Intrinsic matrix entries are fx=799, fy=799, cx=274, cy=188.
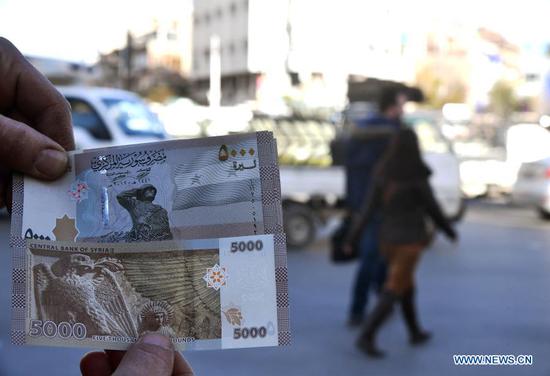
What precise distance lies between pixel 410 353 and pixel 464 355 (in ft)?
3.65

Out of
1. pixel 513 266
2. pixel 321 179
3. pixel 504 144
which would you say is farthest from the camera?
pixel 504 144

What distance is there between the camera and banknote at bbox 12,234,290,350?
105 centimetres

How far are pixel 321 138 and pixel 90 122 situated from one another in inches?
132

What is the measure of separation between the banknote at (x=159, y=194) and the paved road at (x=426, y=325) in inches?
98.1

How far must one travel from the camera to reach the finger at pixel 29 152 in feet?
3.65

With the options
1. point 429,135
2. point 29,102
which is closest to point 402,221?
point 29,102

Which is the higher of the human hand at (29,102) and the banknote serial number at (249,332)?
the human hand at (29,102)

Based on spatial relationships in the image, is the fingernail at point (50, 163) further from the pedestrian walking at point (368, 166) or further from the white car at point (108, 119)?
the white car at point (108, 119)

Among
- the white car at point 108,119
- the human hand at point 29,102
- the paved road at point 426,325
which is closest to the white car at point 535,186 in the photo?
the paved road at point 426,325

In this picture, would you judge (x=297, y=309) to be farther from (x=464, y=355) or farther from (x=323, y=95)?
(x=323, y=95)

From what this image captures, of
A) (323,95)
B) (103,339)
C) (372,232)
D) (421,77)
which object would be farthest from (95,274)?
(421,77)

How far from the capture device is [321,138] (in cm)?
1002

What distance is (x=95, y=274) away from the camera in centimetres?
109

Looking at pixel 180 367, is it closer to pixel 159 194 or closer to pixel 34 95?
pixel 159 194
